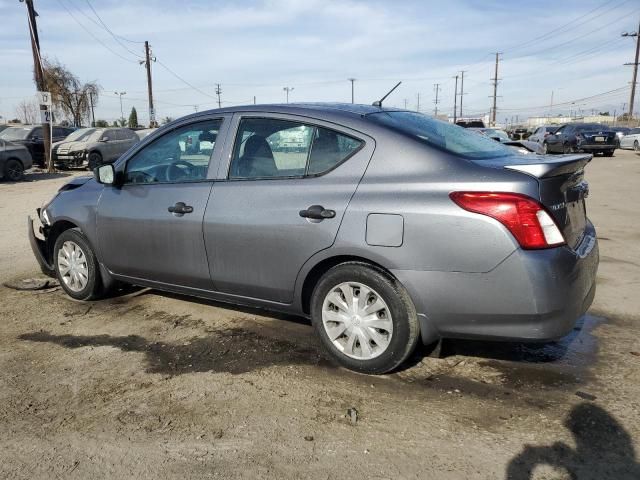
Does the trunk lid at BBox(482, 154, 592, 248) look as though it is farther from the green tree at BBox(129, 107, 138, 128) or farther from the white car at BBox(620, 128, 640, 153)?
the green tree at BBox(129, 107, 138, 128)

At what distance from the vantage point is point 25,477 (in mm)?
2488

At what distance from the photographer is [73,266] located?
5.01 m

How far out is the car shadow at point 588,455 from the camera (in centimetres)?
242

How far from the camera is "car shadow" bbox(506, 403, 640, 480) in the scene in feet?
7.95

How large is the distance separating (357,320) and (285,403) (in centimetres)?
67

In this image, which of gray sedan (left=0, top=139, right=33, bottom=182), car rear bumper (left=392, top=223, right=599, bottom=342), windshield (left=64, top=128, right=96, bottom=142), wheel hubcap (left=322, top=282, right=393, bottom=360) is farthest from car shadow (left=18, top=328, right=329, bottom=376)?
windshield (left=64, top=128, right=96, bottom=142)

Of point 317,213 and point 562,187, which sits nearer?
point 562,187

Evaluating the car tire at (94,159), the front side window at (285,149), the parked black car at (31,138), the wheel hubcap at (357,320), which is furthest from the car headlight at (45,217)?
the parked black car at (31,138)

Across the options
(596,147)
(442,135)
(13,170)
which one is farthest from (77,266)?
(596,147)

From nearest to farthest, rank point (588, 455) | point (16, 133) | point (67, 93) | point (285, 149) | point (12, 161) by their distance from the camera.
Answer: point (588, 455) < point (285, 149) < point (12, 161) < point (16, 133) < point (67, 93)

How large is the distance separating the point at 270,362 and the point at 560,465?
187 centimetres

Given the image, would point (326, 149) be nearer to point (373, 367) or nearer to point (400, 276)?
point (400, 276)

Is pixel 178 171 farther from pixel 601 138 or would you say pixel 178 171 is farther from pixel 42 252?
pixel 601 138

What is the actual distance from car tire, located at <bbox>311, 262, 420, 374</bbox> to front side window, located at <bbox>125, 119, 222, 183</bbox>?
4.52ft
